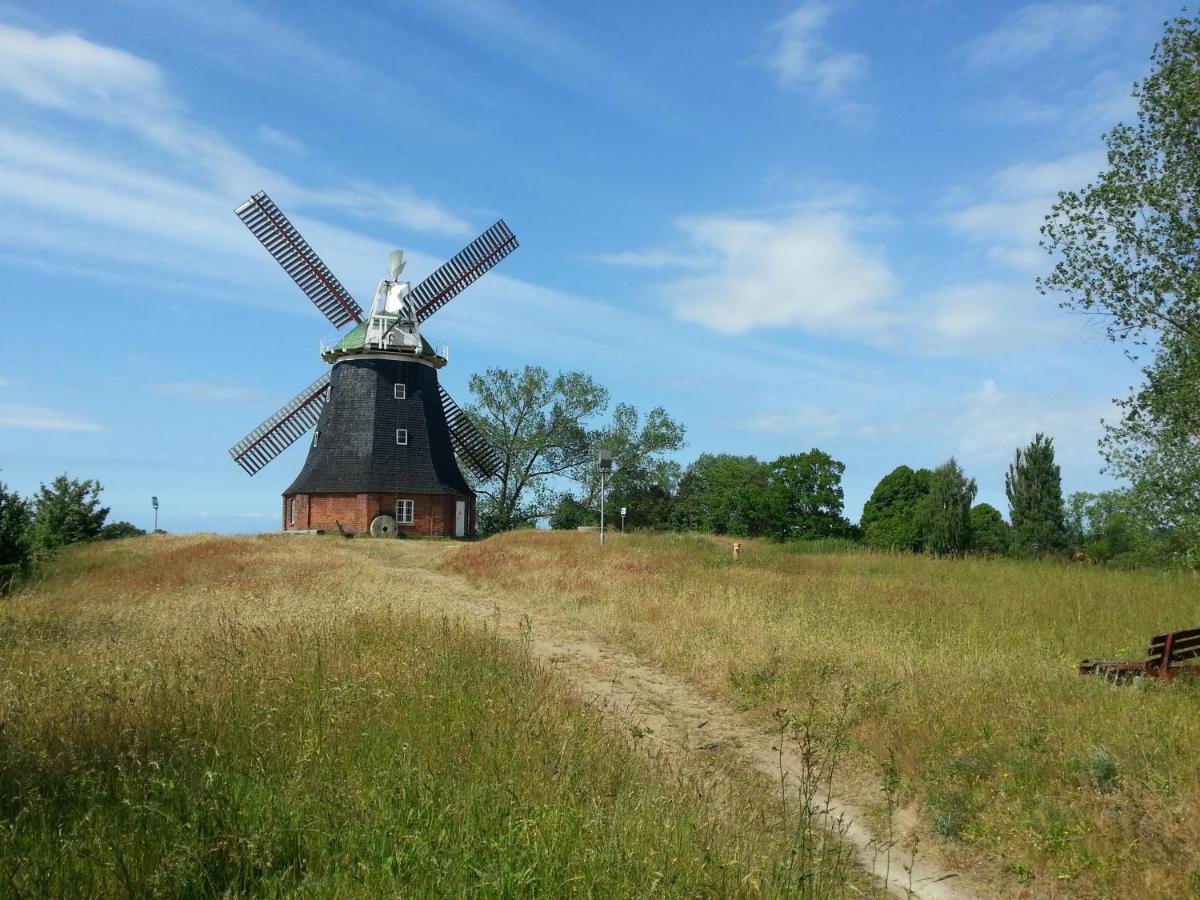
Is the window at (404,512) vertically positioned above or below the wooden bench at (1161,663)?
above

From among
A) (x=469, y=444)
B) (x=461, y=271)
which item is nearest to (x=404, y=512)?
(x=469, y=444)

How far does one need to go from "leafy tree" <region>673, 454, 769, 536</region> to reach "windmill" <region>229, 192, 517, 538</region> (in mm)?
25739

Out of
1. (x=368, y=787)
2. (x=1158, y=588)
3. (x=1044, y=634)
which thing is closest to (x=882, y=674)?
(x=1044, y=634)

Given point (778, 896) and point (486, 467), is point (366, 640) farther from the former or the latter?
point (486, 467)

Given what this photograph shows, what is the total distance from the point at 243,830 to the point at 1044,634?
11.2 meters

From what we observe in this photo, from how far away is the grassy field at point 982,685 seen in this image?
20.7 feet

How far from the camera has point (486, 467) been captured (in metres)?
50.1

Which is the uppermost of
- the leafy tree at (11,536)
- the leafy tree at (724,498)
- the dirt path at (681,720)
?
the leafy tree at (724,498)

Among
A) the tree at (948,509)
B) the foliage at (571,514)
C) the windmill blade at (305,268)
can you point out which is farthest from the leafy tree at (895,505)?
the windmill blade at (305,268)

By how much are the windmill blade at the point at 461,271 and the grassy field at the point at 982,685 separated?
28.4 meters

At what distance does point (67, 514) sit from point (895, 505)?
178ft

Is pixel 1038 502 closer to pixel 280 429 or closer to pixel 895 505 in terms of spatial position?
pixel 895 505

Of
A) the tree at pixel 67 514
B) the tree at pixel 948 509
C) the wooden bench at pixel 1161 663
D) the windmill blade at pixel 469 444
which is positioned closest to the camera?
the wooden bench at pixel 1161 663

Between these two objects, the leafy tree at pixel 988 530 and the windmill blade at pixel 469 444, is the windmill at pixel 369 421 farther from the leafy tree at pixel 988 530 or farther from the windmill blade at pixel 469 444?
the leafy tree at pixel 988 530
